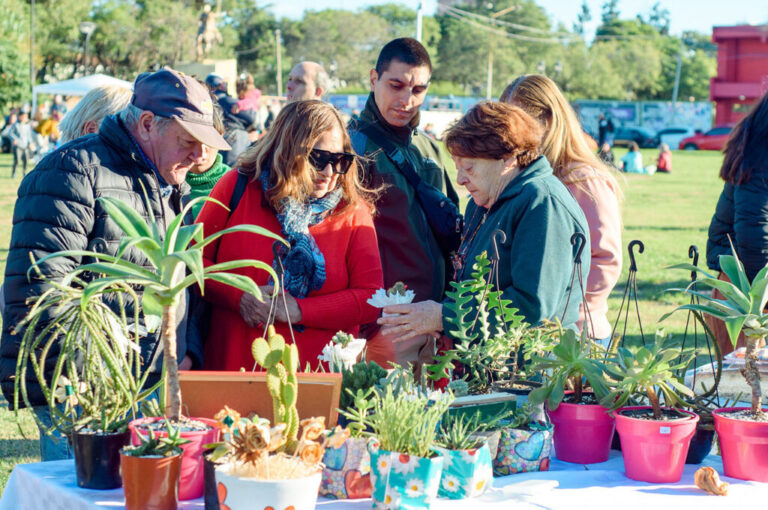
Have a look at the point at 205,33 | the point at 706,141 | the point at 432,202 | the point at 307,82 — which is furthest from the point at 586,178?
the point at 706,141

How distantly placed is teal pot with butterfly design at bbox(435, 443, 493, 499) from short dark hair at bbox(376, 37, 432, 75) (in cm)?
236

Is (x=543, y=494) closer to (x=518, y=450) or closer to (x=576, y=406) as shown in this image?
(x=518, y=450)

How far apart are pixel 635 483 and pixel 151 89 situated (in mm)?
1701

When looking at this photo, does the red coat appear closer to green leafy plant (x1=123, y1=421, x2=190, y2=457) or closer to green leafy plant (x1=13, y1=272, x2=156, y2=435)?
green leafy plant (x1=13, y1=272, x2=156, y2=435)

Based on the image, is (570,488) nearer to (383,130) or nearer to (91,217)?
(91,217)

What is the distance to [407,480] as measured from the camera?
1.68 metres

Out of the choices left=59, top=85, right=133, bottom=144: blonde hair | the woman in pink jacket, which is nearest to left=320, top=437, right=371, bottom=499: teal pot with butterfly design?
the woman in pink jacket

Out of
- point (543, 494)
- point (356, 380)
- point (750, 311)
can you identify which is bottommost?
point (543, 494)

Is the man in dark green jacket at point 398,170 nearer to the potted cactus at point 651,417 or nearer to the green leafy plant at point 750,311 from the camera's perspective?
the potted cactus at point 651,417

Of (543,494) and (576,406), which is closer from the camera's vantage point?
(543,494)

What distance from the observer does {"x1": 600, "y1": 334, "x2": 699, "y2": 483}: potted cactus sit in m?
1.95

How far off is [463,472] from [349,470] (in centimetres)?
24

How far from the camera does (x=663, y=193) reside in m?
20.4

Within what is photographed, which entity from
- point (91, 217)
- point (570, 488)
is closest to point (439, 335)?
point (570, 488)
